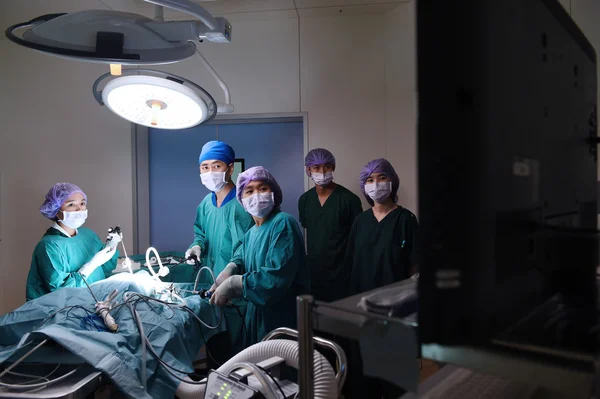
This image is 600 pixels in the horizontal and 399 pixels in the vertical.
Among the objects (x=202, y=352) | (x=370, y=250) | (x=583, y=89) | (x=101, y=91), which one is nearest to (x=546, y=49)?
(x=583, y=89)

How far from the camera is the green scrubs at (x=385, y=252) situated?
2184mm

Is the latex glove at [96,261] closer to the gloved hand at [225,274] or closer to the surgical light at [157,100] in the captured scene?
the gloved hand at [225,274]

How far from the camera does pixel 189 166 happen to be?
340cm

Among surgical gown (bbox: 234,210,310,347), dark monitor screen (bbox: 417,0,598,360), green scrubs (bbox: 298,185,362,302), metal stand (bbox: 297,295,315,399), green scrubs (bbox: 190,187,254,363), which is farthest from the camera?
green scrubs (bbox: 298,185,362,302)

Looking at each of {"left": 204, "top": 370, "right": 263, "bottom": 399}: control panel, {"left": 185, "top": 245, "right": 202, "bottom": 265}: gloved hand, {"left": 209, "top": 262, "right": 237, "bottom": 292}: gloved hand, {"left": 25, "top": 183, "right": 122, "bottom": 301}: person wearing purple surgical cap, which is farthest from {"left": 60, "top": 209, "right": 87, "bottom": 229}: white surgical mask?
{"left": 204, "top": 370, "right": 263, "bottom": 399}: control panel

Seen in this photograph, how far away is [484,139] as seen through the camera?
1.27 feet

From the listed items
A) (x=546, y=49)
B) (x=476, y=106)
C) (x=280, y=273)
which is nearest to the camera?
(x=476, y=106)

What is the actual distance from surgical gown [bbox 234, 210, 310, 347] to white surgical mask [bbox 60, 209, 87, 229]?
1.08 m

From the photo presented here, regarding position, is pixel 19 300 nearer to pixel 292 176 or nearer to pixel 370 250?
pixel 292 176

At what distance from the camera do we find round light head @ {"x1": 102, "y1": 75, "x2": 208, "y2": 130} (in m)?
1.42

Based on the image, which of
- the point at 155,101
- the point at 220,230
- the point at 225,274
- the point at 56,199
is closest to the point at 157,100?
the point at 155,101

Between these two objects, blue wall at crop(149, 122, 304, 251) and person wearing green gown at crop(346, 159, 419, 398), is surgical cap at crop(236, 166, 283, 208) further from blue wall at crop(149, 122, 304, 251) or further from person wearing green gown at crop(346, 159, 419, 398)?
blue wall at crop(149, 122, 304, 251)

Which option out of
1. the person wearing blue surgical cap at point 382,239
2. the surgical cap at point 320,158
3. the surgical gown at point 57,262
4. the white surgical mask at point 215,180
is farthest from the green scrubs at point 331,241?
the surgical gown at point 57,262

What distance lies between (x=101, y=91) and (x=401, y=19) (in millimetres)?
2358
